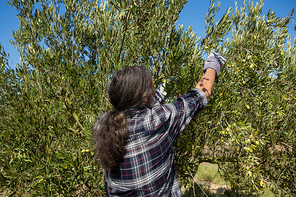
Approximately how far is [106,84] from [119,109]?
1.26 meters

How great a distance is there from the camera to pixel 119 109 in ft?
5.36

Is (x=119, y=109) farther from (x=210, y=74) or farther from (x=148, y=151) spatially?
(x=210, y=74)

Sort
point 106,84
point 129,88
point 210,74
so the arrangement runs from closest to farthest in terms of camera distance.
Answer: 1. point 129,88
2. point 210,74
3. point 106,84

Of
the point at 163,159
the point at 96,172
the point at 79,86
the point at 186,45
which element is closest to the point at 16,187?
the point at 96,172

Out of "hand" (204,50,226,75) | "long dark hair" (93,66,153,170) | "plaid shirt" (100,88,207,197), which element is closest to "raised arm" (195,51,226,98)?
"hand" (204,50,226,75)

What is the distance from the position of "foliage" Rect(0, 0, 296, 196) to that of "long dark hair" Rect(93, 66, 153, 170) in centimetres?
71

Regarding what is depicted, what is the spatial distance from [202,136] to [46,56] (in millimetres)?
3182

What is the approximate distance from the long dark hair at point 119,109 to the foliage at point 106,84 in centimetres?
71

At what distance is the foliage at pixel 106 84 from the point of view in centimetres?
221

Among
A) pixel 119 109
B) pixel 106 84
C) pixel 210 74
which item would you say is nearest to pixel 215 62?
pixel 210 74

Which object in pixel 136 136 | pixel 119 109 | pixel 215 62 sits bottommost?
pixel 136 136

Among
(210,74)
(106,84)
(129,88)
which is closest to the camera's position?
(129,88)

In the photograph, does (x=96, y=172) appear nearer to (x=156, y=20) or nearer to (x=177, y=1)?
(x=156, y=20)

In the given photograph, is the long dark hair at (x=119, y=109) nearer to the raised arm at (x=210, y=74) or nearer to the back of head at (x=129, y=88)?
the back of head at (x=129, y=88)
